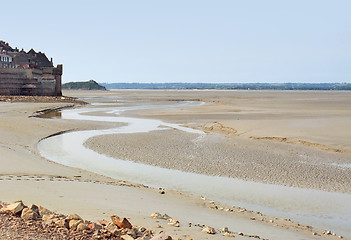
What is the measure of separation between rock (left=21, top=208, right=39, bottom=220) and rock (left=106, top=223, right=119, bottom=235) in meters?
1.16

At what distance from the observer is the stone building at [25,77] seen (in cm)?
6881

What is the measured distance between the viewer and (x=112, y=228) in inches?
232

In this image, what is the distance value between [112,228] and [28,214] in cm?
134

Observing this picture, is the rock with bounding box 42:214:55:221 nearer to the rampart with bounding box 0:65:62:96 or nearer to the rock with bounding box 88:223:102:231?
the rock with bounding box 88:223:102:231

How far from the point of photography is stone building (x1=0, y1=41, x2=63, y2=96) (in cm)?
6881

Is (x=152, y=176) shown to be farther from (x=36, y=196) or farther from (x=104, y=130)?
(x=104, y=130)

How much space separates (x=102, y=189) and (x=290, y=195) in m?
5.19

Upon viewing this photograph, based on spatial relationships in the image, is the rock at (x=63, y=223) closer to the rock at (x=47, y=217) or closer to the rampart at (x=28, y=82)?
the rock at (x=47, y=217)

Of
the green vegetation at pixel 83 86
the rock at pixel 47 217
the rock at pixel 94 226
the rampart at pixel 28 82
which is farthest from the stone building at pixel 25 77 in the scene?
the green vegetation at pixel 83 86

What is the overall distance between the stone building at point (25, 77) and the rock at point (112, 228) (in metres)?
68.3

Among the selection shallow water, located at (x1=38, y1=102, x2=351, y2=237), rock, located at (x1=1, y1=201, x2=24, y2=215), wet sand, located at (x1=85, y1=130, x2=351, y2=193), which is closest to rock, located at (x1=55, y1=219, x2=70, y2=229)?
rock, located at (x1=1, y1=201, x2=24, y2=215)

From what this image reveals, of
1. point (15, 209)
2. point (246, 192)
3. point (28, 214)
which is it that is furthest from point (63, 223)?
point (246, 192)

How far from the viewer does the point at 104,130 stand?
27156 millimetres

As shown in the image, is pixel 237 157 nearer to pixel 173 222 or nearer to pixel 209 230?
pixel 173 222
